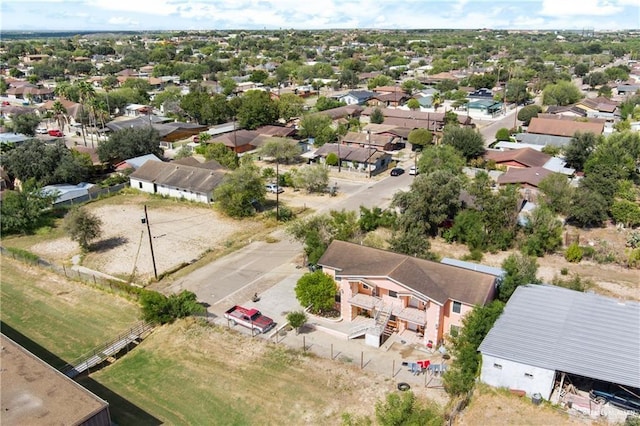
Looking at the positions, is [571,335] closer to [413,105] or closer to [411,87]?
[413,105]

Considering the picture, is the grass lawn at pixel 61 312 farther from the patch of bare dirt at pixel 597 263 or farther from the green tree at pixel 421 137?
the green tree at pixel 421 137

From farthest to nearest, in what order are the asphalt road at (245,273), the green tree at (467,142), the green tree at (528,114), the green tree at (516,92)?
the green tree at (516,92), the green tree at (528,114), the green tree at (467,142), the asphalt road at (245,273)

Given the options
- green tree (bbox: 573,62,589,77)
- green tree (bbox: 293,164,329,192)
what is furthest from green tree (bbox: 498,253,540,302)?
green tree (bbox: 573,62,589,77)

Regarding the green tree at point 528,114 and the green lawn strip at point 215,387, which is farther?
the green tree at point 528,114

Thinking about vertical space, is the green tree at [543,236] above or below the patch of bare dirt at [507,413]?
above

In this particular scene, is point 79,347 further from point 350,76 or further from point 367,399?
point 350,76

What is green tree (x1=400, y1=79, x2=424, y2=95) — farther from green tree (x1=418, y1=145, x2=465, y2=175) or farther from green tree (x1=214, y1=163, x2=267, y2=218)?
green tree (x1=214, y1=163, x2=267, y2=218)

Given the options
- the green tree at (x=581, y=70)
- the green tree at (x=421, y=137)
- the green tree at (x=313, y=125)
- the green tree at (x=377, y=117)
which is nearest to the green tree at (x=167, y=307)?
the green tree at (x=421, y=137)
